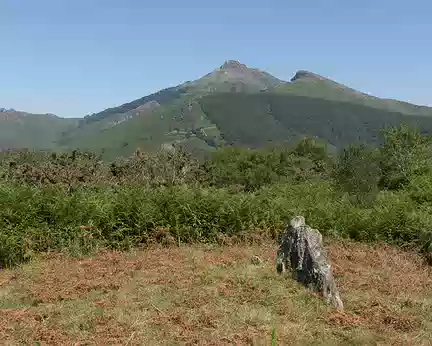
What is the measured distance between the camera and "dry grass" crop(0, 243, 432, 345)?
7.68 m

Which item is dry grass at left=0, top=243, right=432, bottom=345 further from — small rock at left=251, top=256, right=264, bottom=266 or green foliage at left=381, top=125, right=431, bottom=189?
green foliage at left=381, top=125, right=431, bottom=189

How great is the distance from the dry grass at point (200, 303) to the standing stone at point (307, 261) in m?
0.30

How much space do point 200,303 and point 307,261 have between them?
8.82ft

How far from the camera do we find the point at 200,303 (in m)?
8.94

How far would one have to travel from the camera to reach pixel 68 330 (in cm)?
776

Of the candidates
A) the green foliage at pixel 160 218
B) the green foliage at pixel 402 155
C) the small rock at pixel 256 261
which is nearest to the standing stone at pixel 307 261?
the small rock at pixel 256 261

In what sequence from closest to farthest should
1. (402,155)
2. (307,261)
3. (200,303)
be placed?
(200,303)
(307,261)
(402,155)

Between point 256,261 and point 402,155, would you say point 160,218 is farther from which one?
point 402,155

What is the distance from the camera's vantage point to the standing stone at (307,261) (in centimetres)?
945

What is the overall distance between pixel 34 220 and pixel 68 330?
632 cm

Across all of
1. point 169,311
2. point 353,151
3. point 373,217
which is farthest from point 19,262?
point 353,151

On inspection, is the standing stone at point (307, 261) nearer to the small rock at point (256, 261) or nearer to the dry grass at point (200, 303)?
the dry grass at point (200, 303)

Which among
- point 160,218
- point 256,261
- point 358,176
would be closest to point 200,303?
point 256,261

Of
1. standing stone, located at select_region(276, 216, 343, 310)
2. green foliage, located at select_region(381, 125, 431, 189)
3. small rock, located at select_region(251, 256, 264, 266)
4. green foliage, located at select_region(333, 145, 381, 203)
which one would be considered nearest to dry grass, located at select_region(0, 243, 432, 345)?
small rock, located at select_region(251, 256, 264, 266)
